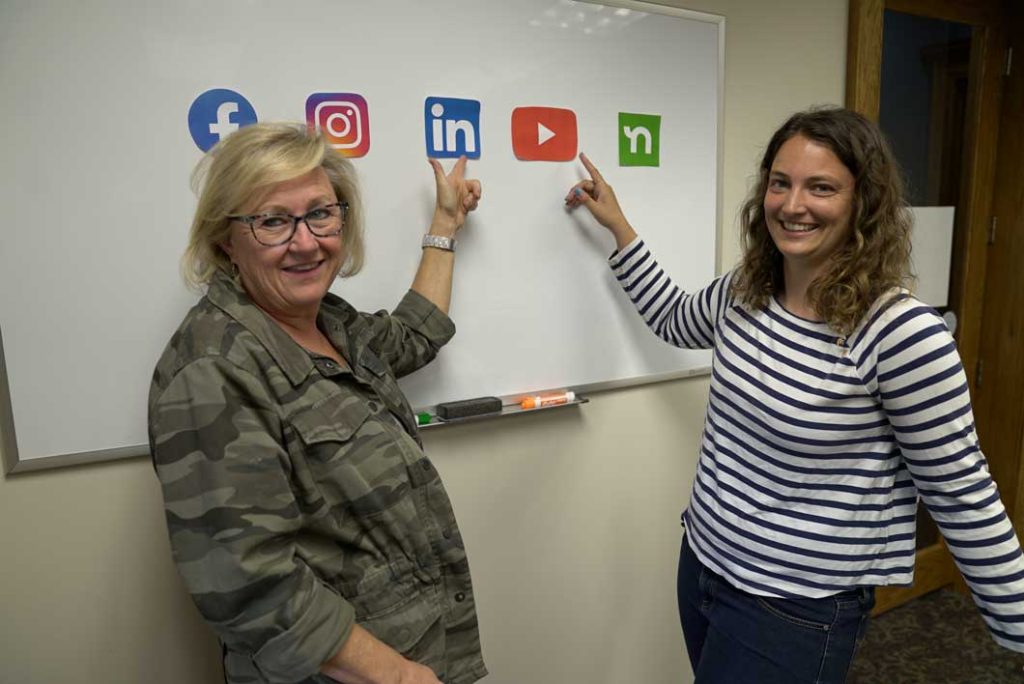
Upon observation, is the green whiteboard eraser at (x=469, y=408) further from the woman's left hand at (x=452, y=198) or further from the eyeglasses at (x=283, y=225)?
the eyeglasses at (x=283, y=225)

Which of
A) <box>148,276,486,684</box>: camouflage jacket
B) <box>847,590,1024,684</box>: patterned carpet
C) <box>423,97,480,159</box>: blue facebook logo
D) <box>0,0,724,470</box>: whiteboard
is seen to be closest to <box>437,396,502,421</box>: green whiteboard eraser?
<box>0,0,724,470</box>: whiteboard

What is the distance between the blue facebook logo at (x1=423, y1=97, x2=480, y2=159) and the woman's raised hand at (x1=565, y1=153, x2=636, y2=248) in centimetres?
28

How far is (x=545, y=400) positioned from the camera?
5.13ft

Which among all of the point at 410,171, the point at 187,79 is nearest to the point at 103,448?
the point at 187,79

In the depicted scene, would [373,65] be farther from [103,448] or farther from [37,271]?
[103,448]

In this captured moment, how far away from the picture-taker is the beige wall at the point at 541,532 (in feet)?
3.76

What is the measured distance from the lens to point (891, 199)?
1.10 m

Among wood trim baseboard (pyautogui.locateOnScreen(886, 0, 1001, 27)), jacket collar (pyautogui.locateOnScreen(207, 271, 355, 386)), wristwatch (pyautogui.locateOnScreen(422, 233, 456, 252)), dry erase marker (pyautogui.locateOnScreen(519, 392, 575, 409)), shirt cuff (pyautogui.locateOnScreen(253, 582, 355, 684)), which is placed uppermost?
wood trim baseboard (pyautogui.locateOnScreen(886, 0, 1001, 27))

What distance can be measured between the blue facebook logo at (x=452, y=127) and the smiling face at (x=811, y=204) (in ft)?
2.05

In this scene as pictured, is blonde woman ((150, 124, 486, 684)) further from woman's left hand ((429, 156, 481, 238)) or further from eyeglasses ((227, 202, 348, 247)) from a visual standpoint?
woman's left hand ((429, 156, 481, 238))

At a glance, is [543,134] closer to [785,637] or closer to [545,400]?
[545,400]

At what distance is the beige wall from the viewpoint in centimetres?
115

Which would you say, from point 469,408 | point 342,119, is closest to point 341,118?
A: point 342,119

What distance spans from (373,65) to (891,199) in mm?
976
